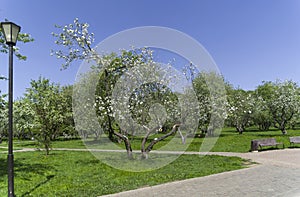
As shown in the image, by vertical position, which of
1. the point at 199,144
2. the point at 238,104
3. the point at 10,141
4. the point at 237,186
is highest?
the point at 238,104

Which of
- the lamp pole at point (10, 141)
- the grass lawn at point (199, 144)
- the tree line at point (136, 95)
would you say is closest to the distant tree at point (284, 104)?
the grass lawn at point (199, 144)

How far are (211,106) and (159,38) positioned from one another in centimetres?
524

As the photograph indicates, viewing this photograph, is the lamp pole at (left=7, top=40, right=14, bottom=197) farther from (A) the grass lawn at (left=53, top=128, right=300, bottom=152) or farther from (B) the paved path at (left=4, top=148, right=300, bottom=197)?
(A) the grass lawn at (left=53, top=128, right=300, bottom=152)

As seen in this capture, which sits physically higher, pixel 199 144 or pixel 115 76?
pixel 115 76

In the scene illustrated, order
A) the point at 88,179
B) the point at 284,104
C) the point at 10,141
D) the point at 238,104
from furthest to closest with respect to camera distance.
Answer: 1. the point at 284,104
2. the point at 238,104
3. the point at 88,179
4. the point at 10,141

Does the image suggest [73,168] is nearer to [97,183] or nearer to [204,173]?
[97,183]

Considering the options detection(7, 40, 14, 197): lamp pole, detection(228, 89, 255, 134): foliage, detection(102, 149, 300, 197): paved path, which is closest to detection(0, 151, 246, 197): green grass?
detection(102, 149, 300, 197): paved path

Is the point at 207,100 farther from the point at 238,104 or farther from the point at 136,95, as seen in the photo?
the point at 238,104

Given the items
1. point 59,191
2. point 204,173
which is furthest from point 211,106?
point 59,191

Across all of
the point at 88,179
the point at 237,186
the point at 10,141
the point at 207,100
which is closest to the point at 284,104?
the point at 207,100

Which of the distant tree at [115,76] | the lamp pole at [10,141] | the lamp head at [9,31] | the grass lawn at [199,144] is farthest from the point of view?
the grass lawn at [199,144]

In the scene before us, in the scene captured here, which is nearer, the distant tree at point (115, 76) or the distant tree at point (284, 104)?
the distant tree at point (115, 76)

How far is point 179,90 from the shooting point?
13.2 meters

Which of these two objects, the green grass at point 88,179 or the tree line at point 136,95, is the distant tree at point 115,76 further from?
the green grass at point 88,179
